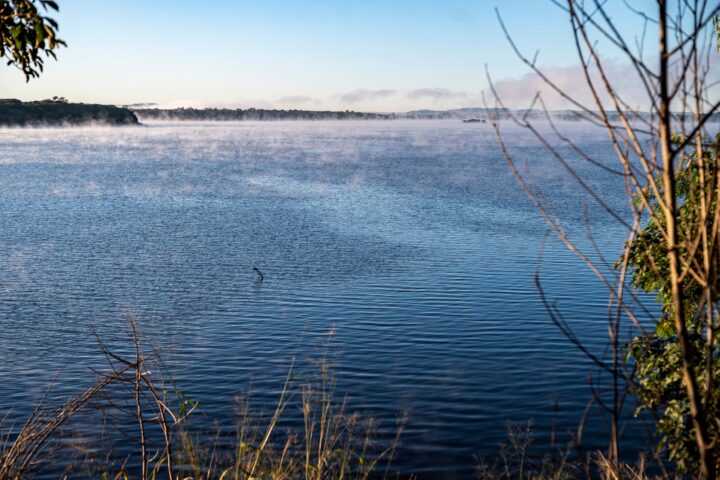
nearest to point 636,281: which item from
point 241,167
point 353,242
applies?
point 353,242

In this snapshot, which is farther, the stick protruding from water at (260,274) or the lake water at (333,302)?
the stick protruding from water at (260,274)

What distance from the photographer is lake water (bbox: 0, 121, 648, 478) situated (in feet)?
72.9

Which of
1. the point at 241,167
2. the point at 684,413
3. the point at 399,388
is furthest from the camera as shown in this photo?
the point at 241,167

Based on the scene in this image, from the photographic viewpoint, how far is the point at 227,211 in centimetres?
6275

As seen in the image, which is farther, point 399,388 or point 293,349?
point 293,349

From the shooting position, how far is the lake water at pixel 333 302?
2222 cm

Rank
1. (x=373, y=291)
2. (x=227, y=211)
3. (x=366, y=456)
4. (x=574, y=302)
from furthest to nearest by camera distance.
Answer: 1. (x=227, y=211)
2. (x=373, y=291)
3. (x=574, y=302)
4. (x=366, y=456)

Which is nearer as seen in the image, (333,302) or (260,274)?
(333,302)

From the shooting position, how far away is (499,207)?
64375 millimetres

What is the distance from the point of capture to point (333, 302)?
32.6m

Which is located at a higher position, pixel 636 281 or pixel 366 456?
pixel 636 281

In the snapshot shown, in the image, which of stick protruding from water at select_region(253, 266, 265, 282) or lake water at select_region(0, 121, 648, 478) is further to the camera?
stick protruding from water at select_region(253, 266, 265, 282)

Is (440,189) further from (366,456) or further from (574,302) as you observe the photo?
(366,456)

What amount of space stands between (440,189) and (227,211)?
25506 millimetres
